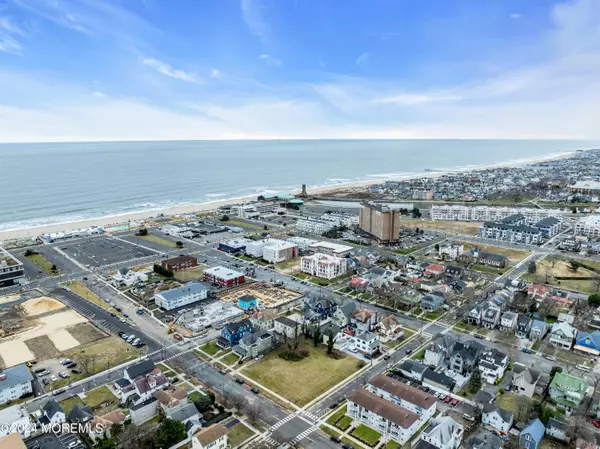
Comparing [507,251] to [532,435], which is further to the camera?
[507,251]

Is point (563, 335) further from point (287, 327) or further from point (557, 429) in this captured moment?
point (287, 327)

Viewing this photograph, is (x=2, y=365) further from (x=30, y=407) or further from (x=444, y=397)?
(x=444, y=397)

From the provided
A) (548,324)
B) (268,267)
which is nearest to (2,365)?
(268,267)

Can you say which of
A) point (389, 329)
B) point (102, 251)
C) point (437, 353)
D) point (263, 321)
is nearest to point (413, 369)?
point (437, 353)

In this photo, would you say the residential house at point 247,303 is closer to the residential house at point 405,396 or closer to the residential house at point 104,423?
the residential house at point 405,396

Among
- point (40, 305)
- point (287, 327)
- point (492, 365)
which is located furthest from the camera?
point (40, 305)

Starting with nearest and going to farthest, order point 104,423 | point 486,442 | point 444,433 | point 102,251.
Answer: point 486,442
point 444,433
point 104,423
point 102,251
